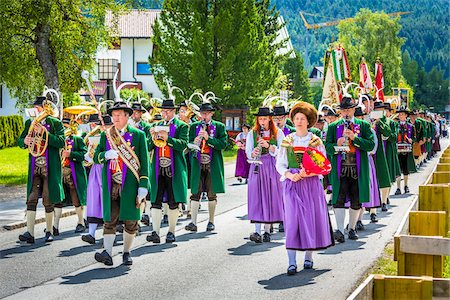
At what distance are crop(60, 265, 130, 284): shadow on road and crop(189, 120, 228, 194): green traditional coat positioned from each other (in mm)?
4029

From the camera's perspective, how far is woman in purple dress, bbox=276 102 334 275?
10.3 meters

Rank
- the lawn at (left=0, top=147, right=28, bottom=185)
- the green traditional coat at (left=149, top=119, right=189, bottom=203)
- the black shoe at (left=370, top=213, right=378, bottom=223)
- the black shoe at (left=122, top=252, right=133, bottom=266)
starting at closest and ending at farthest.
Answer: the black shoe at (left=122, top=252, right=133, bottom=266)
the green traditional coat at (left=149, top=119, right=189, bottom=203)
the black shoe at (left=370, top=213, right=378, bottom=223)
the lawn at (left=0, top=147, right=28, bottom=185)

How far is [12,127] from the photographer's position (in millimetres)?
46844

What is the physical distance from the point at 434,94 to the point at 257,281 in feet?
524

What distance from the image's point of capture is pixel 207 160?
14.9 metres

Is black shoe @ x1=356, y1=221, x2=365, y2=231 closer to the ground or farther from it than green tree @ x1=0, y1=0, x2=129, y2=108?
closer to the ground

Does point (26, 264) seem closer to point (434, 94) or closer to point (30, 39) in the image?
point (30, 39)

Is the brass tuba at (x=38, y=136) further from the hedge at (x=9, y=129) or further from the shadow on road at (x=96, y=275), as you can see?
the hedge at (x=9, y=129)

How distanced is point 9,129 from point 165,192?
3450 cm

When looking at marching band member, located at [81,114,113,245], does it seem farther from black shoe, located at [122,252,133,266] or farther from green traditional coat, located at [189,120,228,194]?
green traditional coat, located at [189,120,228,194]

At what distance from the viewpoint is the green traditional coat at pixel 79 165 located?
1400cm

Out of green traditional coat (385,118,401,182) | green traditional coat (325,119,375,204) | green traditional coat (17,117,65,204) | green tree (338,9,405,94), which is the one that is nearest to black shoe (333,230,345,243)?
green traditional coat (325,119,375,204)

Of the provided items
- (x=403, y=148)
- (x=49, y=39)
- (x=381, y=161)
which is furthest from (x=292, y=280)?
(x=49, y=39)

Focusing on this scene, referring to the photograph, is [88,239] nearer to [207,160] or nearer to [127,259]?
[127,259]
